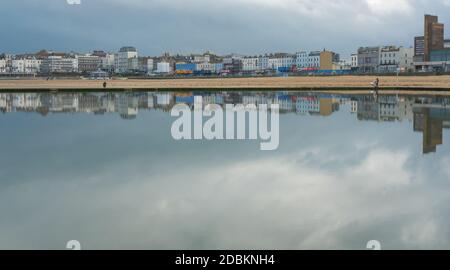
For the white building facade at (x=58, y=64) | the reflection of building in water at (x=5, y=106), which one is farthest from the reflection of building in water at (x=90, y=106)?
the white building facade at (x=58, y=64)

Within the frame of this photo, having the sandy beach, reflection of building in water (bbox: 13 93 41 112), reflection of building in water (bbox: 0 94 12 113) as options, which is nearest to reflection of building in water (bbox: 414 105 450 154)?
reflection of building in water (bbox: 13 93 41 112)

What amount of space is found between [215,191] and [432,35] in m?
110

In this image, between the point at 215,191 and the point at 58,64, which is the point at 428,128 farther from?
the point at 58,64

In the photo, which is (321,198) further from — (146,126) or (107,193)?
(146,126)

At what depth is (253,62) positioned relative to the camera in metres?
162

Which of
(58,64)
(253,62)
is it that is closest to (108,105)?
(253,62)

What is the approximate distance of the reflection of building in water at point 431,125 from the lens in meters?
14.1

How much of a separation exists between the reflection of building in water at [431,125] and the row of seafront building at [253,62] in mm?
73567

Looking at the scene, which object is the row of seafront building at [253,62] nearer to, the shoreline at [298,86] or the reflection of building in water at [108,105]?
the shoreline at [298,86]

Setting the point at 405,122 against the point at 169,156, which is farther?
the point at 405,122

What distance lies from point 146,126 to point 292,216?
44.0 feet

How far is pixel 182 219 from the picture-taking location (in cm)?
739

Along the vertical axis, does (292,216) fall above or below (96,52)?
below
